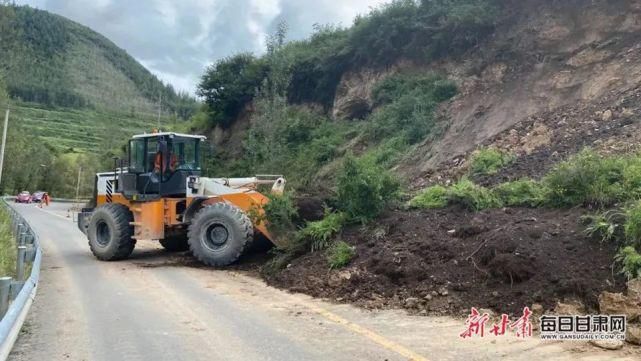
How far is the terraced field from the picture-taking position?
10115 cm

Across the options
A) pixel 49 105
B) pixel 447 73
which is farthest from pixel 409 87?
pixel 49 105

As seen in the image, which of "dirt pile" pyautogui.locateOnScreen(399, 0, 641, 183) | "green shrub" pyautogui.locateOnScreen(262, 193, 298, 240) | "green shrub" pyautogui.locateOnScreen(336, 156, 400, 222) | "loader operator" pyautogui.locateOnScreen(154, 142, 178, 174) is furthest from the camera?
"dirt pile" pyautogui.locateOnScreen(399, 0, 641, 183)

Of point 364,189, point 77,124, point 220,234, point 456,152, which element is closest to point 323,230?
point 364,189

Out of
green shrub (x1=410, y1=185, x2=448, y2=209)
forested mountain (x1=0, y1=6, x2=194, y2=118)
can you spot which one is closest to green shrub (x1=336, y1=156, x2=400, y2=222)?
green shrub (x1=410, y1=185, x2=448, y2=209)

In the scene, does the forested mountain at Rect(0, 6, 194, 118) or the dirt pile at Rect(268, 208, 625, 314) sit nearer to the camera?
the dirt pile at Rect(268, 208, 625, 314)

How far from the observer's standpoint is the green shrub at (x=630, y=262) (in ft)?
21.5

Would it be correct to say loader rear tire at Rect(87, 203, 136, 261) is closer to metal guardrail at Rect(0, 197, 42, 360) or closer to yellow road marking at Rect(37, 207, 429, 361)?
metal guardrail at Rect(0, 197, 42, 360)

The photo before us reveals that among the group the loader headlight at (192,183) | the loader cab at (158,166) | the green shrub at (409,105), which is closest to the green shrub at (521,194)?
the loader headlight at (192,183)

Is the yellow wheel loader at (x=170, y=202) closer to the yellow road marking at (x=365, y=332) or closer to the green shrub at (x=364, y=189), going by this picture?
the green shrub at (x=364, y=189)

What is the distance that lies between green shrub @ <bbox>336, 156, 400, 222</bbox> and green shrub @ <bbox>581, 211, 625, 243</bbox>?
379 centimetres

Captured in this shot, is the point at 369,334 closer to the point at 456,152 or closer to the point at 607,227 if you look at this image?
the point at 607,227

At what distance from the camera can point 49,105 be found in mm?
121188

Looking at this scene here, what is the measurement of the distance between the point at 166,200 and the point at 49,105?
12204cm

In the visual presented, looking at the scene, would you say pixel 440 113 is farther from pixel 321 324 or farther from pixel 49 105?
pixel 49 105
